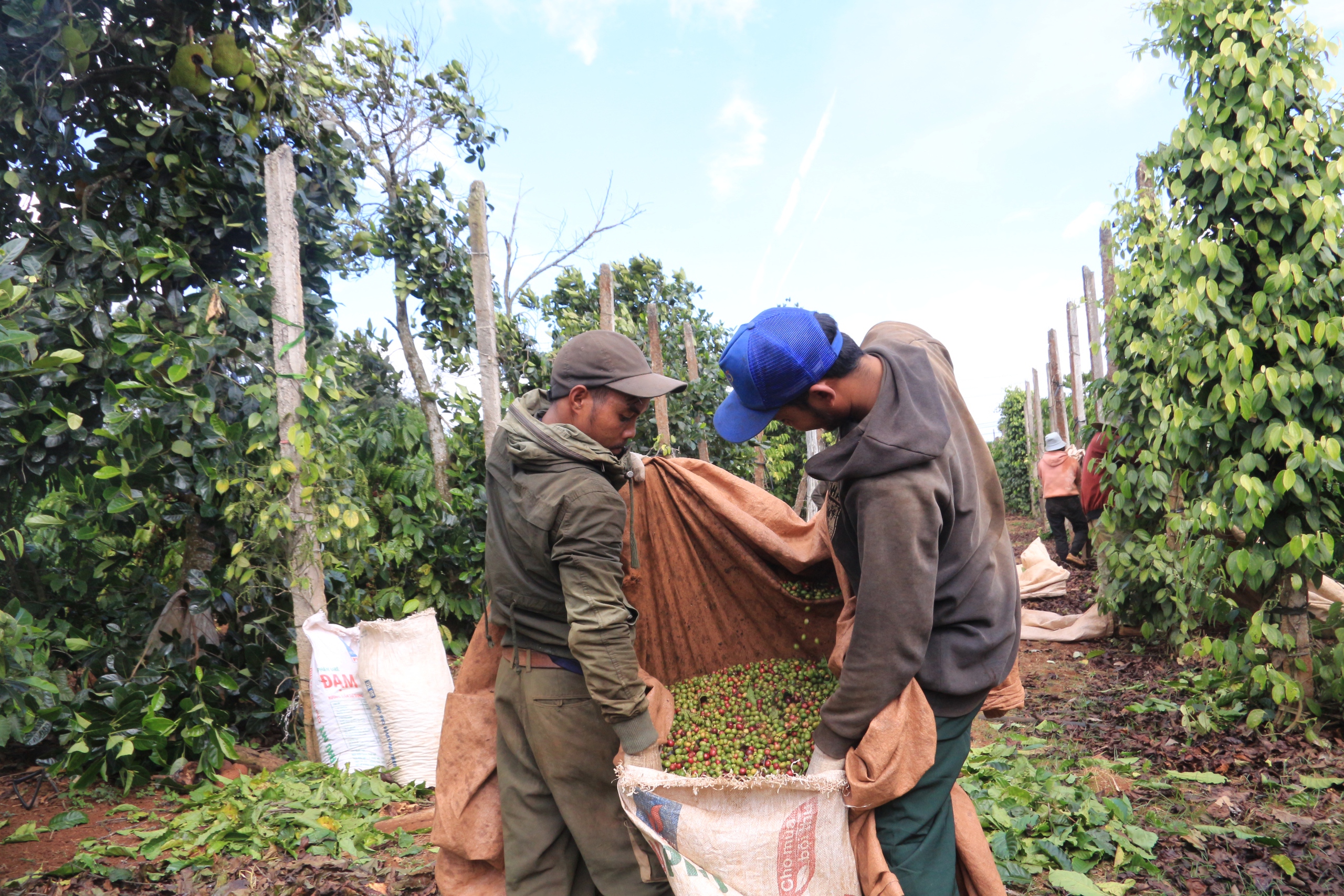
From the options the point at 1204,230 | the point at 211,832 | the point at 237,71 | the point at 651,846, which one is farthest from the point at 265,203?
the point at 1204,230

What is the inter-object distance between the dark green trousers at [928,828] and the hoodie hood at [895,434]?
63 centimetres

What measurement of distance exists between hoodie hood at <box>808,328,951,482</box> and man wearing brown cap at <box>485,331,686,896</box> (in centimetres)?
51

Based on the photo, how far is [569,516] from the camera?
6.38ft

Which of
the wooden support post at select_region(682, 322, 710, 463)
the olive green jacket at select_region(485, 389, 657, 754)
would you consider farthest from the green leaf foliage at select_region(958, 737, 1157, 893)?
the wooden support post at select_region(682, 322, 710, 463)

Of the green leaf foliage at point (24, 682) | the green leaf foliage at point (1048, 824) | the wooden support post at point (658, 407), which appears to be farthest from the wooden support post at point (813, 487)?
the green leaf foliage at point (24, 682)

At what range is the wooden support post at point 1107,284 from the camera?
18.0 ft

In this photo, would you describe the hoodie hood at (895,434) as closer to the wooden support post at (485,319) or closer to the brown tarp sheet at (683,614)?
the brown tarp sheet at (683,614)

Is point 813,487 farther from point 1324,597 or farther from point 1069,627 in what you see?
point 1324,597

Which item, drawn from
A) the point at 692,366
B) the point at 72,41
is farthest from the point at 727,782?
the point at 692,366

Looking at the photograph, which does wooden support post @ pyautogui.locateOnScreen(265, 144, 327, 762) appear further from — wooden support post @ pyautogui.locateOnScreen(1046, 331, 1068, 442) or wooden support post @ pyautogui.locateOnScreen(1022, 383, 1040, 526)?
wooden support post @ pyautogui.locateOnScreen(1022, 383, 1040, 526)

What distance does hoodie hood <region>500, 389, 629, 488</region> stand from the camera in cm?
203

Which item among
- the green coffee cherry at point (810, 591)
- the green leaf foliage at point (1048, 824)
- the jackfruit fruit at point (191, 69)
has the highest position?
the jackfruit fruit at point (191, 69)

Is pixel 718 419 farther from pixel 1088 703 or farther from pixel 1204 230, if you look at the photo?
pixel 1088 703

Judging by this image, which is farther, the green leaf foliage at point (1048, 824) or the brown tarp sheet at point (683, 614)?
the green leaf foliage at point (1048, 824)
